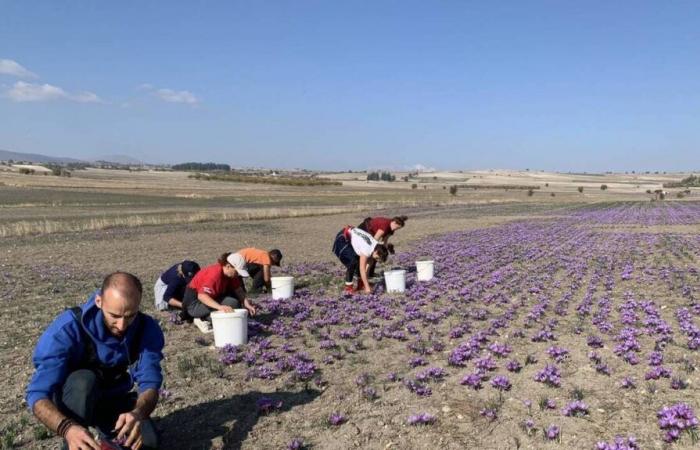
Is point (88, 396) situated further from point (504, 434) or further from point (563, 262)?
point (563, 262)

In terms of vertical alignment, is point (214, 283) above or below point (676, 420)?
above

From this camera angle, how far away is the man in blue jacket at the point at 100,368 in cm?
458

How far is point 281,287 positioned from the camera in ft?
43.3

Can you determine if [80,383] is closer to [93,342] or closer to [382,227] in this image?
[93,342]

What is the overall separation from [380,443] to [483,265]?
A: 45.6 ft

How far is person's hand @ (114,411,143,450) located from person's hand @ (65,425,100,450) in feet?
0.91

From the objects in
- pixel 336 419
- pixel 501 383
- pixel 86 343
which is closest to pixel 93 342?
pixel 86 343

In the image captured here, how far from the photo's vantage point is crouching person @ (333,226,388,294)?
44.0 feet

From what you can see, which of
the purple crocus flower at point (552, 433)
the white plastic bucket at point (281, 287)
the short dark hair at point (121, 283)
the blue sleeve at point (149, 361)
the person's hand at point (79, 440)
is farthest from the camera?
the white plastic bucket at point (281, 287)

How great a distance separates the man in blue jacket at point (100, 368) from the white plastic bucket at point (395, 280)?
29.8ft

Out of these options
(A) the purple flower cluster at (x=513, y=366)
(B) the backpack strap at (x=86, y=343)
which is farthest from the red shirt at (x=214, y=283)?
(A) the purple flower cluster at (x=513, y=366)

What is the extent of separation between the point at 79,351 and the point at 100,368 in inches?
12.6

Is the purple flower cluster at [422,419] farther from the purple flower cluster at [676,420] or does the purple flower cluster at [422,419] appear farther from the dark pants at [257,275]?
the dark pants at [257,275]

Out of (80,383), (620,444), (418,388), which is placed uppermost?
(80,383)
